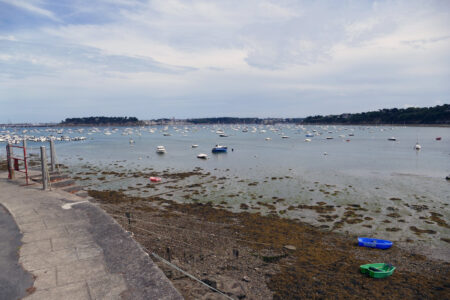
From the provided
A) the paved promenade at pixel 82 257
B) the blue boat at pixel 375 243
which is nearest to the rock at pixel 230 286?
the paved promenade at pixel 82 257

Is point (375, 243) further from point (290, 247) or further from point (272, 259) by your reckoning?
point (272, 259)

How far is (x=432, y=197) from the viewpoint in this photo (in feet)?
75.1

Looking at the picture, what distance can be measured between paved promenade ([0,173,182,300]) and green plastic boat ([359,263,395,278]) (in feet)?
26.7

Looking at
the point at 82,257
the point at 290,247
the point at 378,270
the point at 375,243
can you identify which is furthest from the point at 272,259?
the point at 82,257

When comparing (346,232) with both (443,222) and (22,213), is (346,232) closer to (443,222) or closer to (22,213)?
(443,222)

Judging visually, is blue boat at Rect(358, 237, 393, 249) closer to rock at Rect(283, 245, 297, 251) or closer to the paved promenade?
rock at Rect(283, 245, 297, 251)

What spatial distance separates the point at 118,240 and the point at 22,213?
473 centimetres

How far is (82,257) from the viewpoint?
659 centimetres

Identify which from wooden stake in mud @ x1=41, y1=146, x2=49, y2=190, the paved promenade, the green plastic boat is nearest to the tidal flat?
the green plastic boat

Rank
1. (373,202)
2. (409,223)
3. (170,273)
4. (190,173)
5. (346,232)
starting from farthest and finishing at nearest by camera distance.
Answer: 1. (190,173)
2. (373,202)
3. (409,223)
4. (346,232)
5. (170,273)

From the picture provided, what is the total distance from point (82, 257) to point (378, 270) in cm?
993

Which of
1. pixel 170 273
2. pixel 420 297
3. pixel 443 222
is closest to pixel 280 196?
pixel 443 222

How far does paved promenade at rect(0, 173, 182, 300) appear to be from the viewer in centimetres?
529

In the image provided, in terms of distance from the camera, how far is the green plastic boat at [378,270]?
33.1 feet
